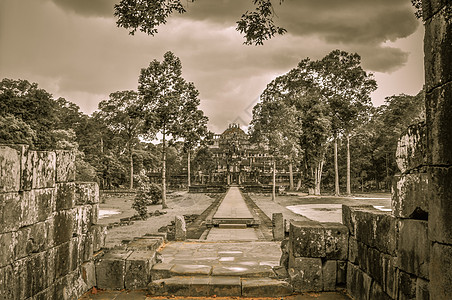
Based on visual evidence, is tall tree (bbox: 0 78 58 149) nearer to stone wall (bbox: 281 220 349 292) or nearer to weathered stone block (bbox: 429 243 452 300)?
stone wall (bbox: 281 220 349 292)

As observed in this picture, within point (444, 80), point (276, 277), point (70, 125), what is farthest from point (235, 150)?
point (444, 80)

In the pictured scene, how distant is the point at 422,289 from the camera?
261 cm

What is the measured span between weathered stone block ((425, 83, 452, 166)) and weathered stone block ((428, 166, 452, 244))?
75 millimetres

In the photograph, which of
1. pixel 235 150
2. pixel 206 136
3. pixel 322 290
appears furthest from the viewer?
pixel 235 150

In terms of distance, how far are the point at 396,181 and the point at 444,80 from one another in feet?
4.54

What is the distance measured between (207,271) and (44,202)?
2.58 m

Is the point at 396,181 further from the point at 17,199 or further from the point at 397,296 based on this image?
the point at 17,199

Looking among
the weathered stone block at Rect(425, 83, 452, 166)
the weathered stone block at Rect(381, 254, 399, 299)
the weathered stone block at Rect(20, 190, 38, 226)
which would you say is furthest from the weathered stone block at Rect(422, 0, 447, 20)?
the weathered stone block at Rect(20, 190, 38, 226)

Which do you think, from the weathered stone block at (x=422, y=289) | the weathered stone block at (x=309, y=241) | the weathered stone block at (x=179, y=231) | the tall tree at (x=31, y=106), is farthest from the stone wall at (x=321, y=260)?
the tall tree at (x=31, y=106)

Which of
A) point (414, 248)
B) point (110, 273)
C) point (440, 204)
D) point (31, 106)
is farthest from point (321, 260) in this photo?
point (31, 106)

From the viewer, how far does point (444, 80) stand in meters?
2.14

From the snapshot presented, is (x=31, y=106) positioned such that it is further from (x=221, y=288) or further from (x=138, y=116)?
(x=221, y=288)

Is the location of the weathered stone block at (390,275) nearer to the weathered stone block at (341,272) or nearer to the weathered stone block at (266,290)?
the weathered stone block at (341,272)

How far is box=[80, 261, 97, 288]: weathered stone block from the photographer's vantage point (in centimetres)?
460
